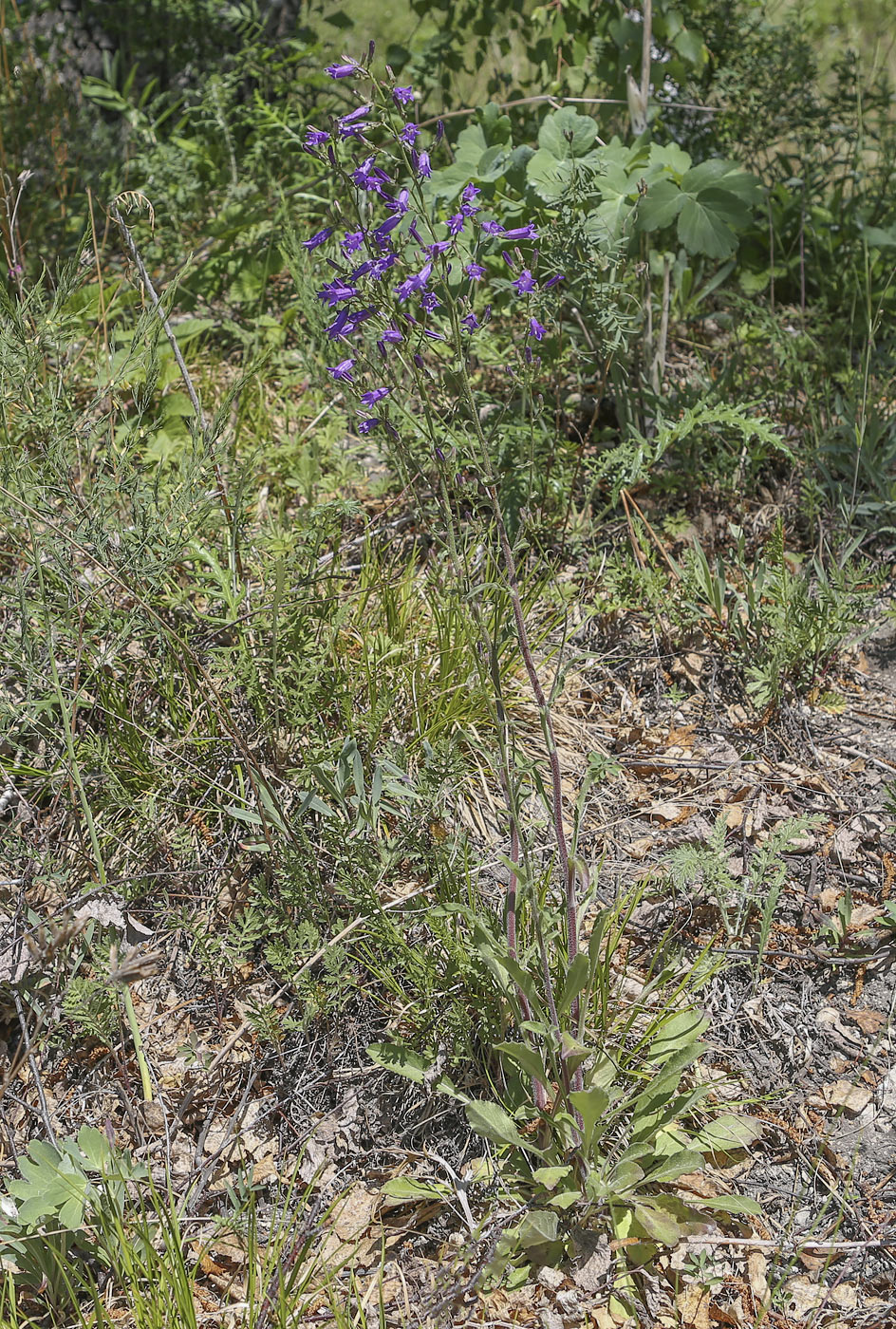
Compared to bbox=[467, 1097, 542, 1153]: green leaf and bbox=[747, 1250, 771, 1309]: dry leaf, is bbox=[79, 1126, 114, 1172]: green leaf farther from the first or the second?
bbox=[747, 1250, 771, 1309]: dry leaf

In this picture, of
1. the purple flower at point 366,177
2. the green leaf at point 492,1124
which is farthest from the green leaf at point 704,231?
the green leaf at point 492,1124

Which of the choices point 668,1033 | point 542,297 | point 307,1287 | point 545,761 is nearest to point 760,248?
point 542,297

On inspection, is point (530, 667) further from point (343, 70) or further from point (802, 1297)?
point (802, 1297)

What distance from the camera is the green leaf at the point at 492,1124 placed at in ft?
5.64

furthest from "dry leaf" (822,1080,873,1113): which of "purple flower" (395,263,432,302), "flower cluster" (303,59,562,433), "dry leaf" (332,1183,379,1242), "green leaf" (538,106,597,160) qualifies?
"green leaf" (538,106,597,160)

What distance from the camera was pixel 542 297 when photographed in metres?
2.32

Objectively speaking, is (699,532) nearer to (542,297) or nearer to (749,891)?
(542,297)

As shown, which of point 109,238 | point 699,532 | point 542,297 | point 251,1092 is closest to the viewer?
point 251,1092

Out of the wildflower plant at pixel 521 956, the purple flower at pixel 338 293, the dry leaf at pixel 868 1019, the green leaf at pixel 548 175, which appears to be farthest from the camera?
the green leaf at pixel 548 175

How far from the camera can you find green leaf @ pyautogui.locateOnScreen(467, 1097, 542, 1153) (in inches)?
67.7

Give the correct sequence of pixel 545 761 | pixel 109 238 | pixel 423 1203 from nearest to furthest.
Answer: pixel 423 1203
pixel 545 761
pixel 109 238

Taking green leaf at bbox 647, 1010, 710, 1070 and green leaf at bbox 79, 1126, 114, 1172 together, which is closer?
green leaf at bbox 79, 1126, 114, 1172

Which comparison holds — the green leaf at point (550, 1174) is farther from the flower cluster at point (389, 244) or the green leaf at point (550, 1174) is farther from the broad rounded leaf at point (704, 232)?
the broad rounded leaf at point (704, 232)

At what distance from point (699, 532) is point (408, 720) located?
1.09 metres
